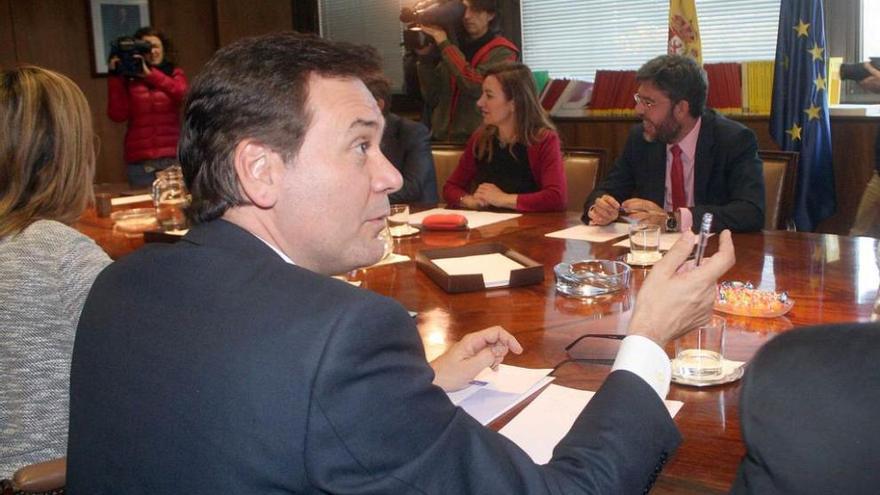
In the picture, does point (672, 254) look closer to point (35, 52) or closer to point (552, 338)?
point (552, 338)

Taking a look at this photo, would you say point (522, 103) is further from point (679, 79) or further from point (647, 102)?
point (679, 79)

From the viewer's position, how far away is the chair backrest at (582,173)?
3609mm

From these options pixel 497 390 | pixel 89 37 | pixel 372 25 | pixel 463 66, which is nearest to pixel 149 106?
pixel 89 37

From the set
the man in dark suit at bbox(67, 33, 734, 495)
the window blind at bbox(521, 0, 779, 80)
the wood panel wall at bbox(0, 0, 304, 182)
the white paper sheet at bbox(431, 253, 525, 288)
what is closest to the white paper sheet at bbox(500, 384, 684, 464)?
the man in dark suit at bbox(67, 33, 734, 495)

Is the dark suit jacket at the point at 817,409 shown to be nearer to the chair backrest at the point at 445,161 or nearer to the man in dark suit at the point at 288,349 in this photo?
the man in dark suit at the point at 288,349

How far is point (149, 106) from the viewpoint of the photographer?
5.65 m

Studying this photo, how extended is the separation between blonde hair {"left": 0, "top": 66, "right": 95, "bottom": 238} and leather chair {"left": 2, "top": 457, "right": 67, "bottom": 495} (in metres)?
0.57

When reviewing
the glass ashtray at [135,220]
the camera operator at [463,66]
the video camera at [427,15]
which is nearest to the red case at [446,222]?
the glass ashtray at [135,220]

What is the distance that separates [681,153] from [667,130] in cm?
11

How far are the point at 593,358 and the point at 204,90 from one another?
33.4 inches

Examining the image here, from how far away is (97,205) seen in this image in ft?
11.4

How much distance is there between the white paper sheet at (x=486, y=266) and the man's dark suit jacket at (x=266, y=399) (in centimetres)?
104

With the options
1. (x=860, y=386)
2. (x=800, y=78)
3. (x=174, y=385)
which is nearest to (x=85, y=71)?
(x=800, y=78)

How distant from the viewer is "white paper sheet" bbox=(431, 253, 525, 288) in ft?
6.79
